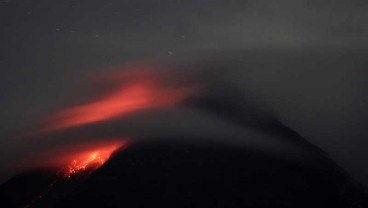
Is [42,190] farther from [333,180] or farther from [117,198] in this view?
[333,180]

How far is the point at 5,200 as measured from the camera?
427ft

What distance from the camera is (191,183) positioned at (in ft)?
395

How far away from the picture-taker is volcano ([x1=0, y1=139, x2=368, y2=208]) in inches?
4427

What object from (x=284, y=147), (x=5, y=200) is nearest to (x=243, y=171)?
(x=284, y=147)

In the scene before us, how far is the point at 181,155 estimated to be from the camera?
140 m

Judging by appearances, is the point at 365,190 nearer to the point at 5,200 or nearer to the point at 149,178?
the point at 149,178

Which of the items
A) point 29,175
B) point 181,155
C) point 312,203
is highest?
point 29,175

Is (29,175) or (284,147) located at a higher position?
(29,175)

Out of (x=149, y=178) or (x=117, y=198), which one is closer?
(x=117, y=198)

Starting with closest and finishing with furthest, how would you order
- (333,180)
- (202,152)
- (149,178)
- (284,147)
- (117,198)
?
1. (117,198)
2. (149,178)
3. (333,180)
4. (202,152)
5. (284,147)

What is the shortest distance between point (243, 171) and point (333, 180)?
28838 mm

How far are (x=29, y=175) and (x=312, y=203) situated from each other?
315 feet

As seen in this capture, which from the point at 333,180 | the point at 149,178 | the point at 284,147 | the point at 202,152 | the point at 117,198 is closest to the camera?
the point at 117,198

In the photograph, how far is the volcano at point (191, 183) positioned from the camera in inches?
4427
